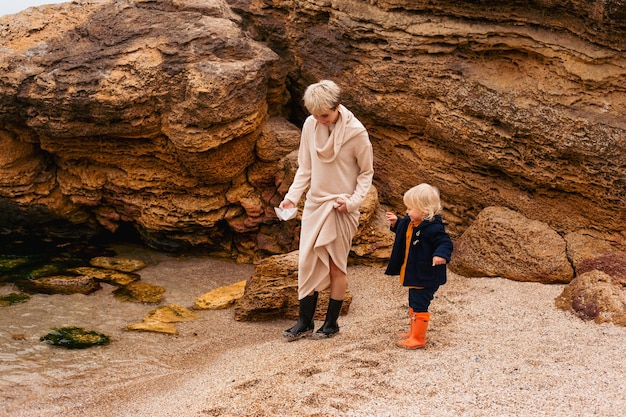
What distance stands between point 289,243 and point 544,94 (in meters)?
3.11

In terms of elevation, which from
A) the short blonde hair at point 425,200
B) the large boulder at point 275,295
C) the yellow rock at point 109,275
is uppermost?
the short blonde hair at point 425,200

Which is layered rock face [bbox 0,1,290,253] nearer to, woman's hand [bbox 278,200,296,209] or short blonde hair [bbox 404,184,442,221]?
woman's hand [bbox 278,200,296,209]

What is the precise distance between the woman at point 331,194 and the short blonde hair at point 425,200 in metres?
0.48

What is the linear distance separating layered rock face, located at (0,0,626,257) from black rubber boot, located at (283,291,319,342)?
1.78 m

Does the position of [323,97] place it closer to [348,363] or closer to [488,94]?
[348,363]

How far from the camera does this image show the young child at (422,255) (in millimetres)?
4707

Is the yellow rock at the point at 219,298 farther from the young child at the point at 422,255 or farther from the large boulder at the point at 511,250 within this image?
the young child at the point at 422,255

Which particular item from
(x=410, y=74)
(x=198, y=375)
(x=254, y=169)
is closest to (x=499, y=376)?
(x=198, y=375)

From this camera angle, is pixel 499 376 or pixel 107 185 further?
pixel 107 185

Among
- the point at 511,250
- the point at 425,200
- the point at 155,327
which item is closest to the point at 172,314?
the point at 155,327

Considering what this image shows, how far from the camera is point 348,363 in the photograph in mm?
4566

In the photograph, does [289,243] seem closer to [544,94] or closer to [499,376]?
[544,94]

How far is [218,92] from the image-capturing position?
6984 mm

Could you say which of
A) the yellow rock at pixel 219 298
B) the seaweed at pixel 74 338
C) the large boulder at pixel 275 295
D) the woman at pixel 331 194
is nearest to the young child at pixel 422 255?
the woman at pixel 331 194
